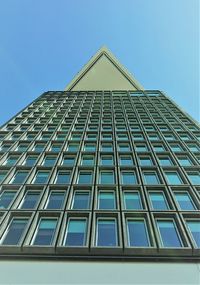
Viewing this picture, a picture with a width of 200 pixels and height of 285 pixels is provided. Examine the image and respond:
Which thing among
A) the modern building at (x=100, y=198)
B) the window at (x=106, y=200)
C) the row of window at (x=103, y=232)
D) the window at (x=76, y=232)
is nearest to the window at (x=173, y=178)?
the modern building at (x=100, y=198)

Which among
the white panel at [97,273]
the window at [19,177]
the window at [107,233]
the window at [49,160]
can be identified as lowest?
the white panel at [97,273]

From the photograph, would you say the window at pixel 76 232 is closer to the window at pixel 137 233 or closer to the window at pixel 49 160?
the window at pixel 137 233

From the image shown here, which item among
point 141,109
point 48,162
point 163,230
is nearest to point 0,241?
point 163,230

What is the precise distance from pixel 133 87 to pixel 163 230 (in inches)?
1807

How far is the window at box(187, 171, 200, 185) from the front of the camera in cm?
2202

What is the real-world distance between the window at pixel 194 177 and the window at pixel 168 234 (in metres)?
5.64

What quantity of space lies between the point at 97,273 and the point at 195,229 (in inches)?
238

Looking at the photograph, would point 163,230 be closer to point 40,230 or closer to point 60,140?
point 40,230

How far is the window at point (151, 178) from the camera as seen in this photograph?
2198 centimetres

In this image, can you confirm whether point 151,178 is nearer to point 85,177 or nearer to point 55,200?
point 85,177

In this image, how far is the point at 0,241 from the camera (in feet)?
51.5

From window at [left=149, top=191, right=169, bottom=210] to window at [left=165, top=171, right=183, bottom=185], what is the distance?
5.82 ft

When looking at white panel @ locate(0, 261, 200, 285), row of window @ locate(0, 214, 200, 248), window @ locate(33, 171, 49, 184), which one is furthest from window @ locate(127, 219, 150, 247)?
window @ locate(33, 171, 49, 184)

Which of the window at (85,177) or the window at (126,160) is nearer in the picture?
the window at (85,177)
